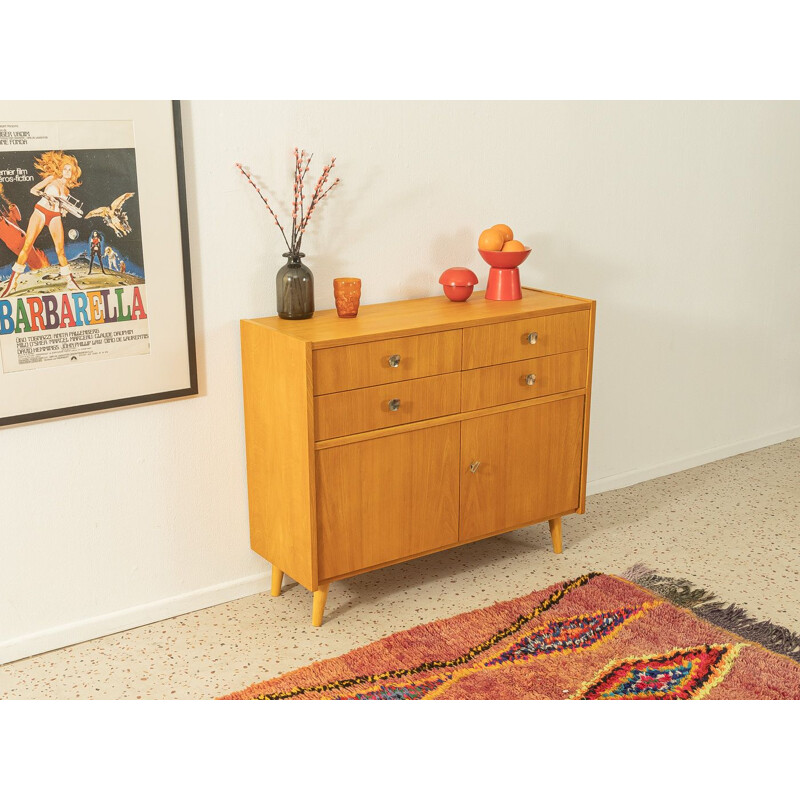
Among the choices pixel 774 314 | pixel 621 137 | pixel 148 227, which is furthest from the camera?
pixel 774 314

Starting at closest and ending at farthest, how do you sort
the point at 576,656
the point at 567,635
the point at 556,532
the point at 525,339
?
the point at 576,656
the point at 567,635
the point at 525,339
the point at 556,532

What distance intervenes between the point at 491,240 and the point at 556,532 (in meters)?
1.02

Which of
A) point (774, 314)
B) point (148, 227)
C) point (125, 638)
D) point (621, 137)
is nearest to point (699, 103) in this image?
point (621, 137)

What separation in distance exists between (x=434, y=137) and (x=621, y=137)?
2.77 feet

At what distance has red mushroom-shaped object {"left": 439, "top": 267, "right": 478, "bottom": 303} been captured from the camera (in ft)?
10.1

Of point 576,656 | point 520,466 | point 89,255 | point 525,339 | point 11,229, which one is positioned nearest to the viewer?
point 11,229

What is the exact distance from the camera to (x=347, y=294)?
281 cm

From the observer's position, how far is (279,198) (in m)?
2.81

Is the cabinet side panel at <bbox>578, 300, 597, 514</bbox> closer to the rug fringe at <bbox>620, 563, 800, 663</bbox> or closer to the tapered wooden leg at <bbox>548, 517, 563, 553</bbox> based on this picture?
the tapered wooden leg at <bbox>548, 517, 563, 553</bbox>

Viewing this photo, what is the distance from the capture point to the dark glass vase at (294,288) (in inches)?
109

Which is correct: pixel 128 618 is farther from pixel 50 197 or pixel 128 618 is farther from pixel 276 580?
pixel 50 197

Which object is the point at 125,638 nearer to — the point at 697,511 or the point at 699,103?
the point at 697,511

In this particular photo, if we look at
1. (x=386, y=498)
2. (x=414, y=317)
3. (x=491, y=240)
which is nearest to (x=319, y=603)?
(x=386, y=498)

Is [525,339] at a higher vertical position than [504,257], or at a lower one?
lower
